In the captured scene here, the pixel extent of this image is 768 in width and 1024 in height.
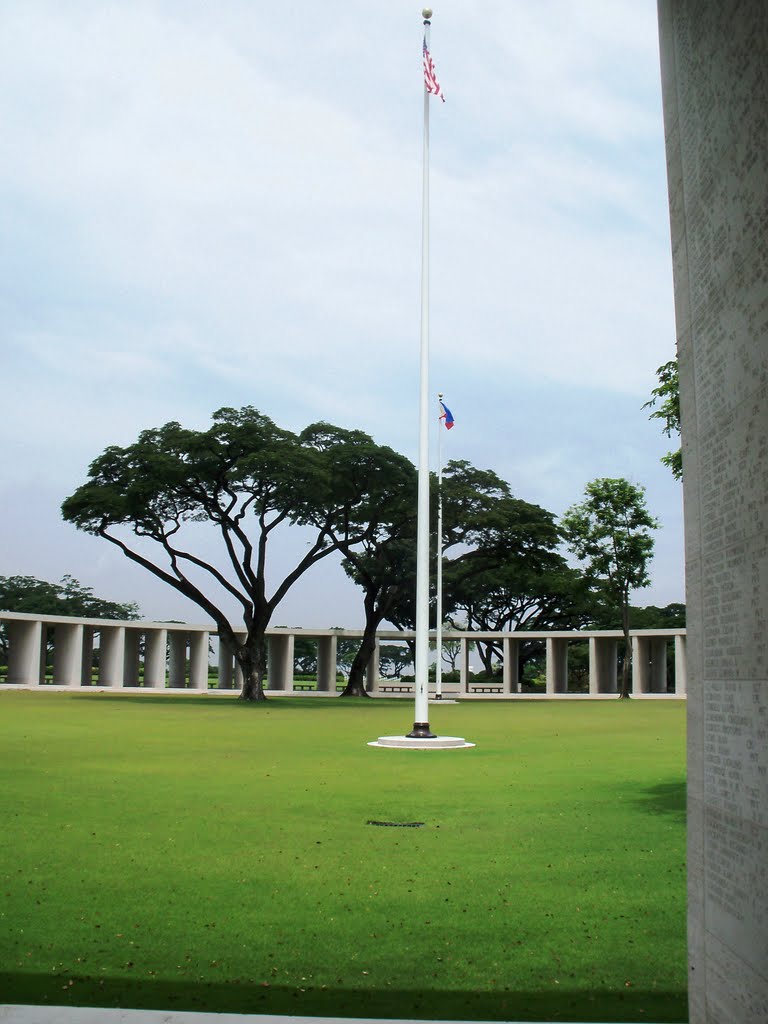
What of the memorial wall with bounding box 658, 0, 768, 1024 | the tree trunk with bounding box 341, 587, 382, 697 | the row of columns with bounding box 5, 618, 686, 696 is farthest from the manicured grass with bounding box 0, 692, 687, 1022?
the row of columns with bounding box 5, 618, 686, 696

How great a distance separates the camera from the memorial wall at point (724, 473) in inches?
145

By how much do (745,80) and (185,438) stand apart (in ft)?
105

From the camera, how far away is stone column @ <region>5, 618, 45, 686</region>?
1988 inches

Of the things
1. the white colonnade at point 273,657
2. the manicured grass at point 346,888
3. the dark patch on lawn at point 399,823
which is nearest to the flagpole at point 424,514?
the manicured grass at point 346,888

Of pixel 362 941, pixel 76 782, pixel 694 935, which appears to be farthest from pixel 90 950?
pixel 76 782

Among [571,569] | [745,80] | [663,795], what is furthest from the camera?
[571,569]

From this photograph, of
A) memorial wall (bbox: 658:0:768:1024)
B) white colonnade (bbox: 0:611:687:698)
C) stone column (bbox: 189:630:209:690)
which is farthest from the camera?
stone column (bbox: 189:630:209:690)

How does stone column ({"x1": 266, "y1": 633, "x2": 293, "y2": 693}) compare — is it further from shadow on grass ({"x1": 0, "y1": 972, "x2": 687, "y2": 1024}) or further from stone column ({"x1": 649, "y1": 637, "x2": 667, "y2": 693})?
shadow on grass ({"x1": 0, "y1": 972, "x2": 687, "y2": 1024})

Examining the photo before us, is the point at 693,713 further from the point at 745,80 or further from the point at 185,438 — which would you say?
the point at 185,438

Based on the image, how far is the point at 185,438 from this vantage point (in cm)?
3481

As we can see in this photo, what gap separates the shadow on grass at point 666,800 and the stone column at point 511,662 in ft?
155

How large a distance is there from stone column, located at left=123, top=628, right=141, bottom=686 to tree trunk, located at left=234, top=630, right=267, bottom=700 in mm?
22140

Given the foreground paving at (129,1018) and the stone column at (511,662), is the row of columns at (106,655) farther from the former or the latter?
the foreground paving at (129,1018)

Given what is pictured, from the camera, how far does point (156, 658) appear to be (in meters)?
57.5
